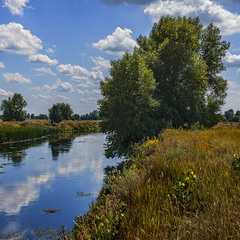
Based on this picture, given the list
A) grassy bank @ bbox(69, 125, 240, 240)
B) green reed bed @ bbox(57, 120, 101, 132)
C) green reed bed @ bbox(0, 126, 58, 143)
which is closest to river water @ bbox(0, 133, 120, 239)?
grassy bank @ bbox(69, 125, 240, 240)

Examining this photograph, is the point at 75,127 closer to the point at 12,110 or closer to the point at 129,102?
the point at 12,110

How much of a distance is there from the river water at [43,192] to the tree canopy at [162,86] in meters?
4.85

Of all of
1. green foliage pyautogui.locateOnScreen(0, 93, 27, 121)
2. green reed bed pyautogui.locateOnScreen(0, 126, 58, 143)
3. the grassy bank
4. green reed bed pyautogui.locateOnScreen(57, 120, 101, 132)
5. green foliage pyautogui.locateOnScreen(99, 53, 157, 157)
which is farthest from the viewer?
green foliage pyautogui.locateOnScreen(0, 93, 27, 121)

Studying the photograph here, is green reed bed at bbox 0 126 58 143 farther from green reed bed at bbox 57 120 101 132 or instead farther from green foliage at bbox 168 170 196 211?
green foliage at bbox 168 170 196 211

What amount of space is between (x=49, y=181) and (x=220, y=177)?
14170 mm

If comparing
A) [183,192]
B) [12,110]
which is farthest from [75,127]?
[183,192]

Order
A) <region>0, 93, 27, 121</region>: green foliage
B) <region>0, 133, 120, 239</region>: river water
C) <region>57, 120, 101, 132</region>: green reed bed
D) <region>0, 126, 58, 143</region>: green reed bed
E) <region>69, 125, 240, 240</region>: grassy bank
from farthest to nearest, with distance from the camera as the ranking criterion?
<region>0, 93, 27, 121</region>: green foliage → <region>57, 120, 101, 132</region>: green reed bed → <region>0, 126, 58, 143</region>: green reed bed → <region>0, 133, 120, 239</region>: river water → <region>69, 125, 240, 240</region>: grassy bank

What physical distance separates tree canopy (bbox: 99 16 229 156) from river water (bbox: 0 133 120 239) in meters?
4.85

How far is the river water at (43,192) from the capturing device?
10141mm

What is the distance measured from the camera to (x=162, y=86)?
27453mm

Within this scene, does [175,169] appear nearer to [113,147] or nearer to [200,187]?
[200,187]

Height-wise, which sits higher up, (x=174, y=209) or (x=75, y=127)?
(x=75, y=127)

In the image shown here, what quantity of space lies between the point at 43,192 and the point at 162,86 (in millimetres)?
18012

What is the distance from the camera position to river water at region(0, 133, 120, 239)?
1014 cm
